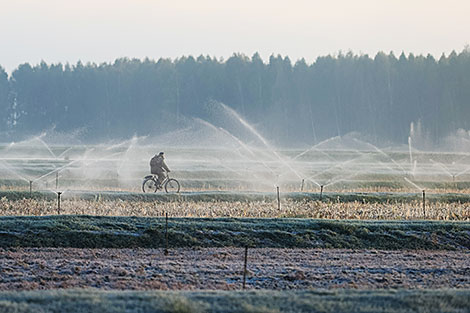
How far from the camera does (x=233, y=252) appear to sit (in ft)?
65.1

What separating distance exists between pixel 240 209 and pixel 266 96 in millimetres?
101967

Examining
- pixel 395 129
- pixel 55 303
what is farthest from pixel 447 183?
pixel 395 129

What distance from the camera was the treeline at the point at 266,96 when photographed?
124 meters

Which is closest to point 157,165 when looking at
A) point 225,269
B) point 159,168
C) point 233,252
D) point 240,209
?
point 159,168

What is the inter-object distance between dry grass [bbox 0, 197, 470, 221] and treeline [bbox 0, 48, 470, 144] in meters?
90.4

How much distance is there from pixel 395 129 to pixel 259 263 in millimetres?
108489

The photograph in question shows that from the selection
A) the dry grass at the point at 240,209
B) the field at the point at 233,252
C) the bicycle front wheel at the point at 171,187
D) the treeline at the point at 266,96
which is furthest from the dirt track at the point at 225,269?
the treeline at the point at 266,96

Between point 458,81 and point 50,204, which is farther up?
point 458,81

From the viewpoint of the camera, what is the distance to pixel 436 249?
21703 mm

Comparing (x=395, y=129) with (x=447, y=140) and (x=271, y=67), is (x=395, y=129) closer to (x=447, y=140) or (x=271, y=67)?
(x=447, y=140)

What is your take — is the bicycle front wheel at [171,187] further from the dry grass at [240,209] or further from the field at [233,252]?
the dry grass at [240,209]

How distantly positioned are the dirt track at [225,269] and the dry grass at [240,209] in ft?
22.4

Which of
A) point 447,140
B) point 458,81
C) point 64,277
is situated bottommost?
point 64,277

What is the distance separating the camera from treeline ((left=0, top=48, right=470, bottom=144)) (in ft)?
407
